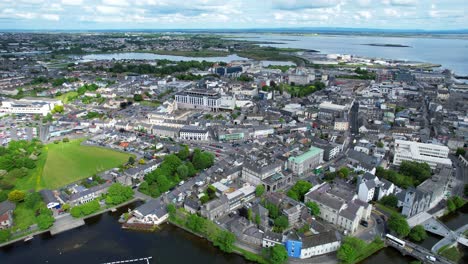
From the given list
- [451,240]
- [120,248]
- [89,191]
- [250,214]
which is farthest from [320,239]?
[89,191]

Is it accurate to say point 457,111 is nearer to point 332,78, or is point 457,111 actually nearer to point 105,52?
point 332,78

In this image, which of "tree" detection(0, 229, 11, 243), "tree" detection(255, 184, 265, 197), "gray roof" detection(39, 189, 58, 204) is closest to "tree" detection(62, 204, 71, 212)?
A: "gray roof" detection(39, 189, 58, 204)

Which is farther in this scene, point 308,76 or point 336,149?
point 308,76

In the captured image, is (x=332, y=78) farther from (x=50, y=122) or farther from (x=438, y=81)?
(x=50, y=122)

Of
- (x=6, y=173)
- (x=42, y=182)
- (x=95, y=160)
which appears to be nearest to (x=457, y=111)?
(x=95, y=160)

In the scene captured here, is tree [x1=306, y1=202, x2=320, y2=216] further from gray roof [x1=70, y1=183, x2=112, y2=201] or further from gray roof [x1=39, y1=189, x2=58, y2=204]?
gray roof [x1=39, y1=189, x2=58, y2=204]

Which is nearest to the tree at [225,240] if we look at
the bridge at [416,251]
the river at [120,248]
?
the river at [120,248]

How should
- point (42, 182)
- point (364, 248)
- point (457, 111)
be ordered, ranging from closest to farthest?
1. point (364, 248)
2. point (42, 182)
3. point (457, 111)

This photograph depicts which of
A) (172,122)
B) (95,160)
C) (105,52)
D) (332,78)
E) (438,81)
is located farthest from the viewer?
(105,52)

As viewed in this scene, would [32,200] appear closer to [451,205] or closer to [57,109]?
[57,109]
